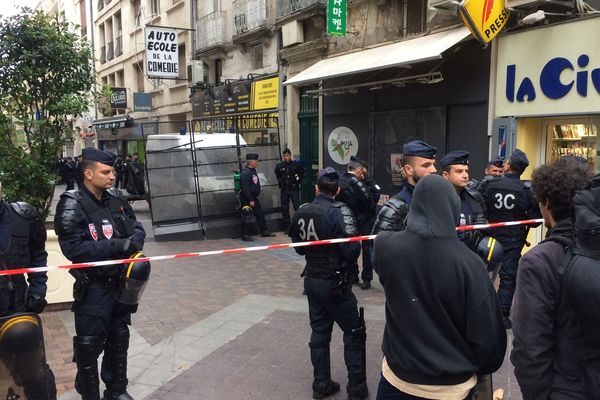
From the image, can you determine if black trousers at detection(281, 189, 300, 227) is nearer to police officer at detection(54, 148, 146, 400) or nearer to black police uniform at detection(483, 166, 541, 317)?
black police uniform at detection(483, 166, 541, 317)

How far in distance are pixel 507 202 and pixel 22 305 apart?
4703 millimetres

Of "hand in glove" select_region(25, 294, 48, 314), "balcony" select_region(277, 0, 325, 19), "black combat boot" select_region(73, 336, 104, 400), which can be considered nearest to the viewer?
"hand in glove" select_region(25, 294, 48, 314)

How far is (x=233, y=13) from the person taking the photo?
634 inches

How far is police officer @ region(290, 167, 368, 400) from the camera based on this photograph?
12.5 ft

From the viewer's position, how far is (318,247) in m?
3.86

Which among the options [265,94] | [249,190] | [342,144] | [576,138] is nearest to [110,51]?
[265,94]

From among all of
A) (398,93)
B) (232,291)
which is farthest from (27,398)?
(398,93)

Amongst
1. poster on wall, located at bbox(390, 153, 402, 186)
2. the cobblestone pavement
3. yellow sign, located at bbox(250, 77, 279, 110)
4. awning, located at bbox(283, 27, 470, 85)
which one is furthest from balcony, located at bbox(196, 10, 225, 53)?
the cobblestone pavement

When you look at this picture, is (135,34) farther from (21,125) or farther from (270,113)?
(21,125)

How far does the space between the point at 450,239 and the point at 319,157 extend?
10.7 m

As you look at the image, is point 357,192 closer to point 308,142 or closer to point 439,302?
point 439,302

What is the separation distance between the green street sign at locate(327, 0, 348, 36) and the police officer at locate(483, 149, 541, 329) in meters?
6.08

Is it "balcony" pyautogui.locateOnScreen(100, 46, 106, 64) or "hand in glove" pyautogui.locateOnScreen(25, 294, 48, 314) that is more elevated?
"balcony" pyautogui.locateOnScreen(100, 46, 106, 64)

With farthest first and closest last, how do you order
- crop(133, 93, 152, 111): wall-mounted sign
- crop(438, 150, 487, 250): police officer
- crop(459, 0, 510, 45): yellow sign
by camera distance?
crop(133, 93, 152, 111): wall-mounted sign < crop(459, 0, 510, 45): yellow sign < crop(438, 150, 487, 250): police officer
